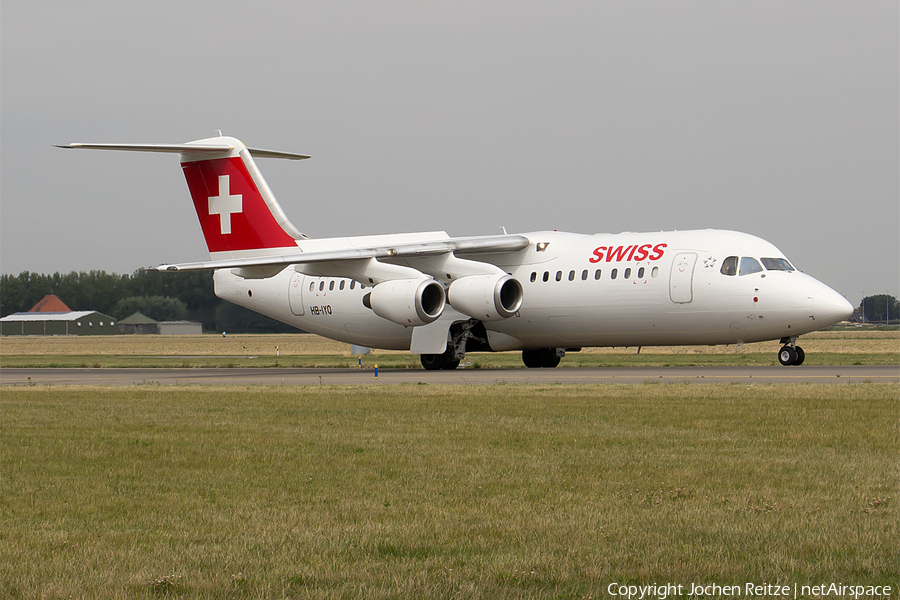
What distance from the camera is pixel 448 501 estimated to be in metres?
7.72

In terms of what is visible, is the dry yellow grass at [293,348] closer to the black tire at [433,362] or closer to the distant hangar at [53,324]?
the black tire at [433,362]

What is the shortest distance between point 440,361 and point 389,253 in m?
3.67

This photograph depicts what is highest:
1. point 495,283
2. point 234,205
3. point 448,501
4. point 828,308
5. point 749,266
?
point 234,205

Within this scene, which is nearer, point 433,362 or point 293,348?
point 433,362

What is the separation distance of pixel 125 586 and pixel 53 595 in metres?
0.36

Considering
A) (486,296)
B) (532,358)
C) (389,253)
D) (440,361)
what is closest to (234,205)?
(389,253)

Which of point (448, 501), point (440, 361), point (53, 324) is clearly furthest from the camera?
point (53, 324)

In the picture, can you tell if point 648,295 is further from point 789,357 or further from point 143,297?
point 143,297

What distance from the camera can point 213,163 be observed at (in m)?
33.0

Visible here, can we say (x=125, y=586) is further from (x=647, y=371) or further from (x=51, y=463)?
(x=647, y=371)

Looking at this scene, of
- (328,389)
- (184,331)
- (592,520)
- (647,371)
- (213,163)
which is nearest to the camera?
(592,520)

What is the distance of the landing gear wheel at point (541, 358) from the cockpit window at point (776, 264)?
816 cm

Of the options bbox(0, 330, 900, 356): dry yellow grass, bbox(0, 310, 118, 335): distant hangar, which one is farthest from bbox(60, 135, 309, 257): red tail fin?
bbox(0, 310, 118, 335): distant hangar

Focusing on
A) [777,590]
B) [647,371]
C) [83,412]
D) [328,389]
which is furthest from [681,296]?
[777,590]
